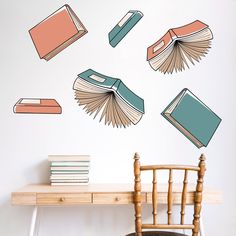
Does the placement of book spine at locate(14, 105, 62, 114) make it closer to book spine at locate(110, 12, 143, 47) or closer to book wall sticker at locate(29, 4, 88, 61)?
book wall sticker at locate(29, 4, 88, 61)

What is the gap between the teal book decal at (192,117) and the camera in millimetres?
2447

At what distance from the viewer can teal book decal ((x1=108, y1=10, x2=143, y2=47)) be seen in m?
2.47

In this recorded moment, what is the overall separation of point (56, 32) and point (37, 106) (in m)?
0.54

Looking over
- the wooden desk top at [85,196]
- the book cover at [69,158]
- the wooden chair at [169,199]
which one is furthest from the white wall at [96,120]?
the wooden chair at [169,199]

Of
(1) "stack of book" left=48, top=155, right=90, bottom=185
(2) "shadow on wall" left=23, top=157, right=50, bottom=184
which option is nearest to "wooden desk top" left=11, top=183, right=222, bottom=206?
(1) "stack of book" left=48, top=155, right=90, bottom=185

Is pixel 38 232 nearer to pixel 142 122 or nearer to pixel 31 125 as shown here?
pixel 31 125

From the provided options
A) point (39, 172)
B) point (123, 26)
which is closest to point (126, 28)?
point (123, 26)

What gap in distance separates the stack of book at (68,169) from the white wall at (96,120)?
0.55 feet

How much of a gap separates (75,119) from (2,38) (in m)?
0.77

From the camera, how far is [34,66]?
2436 millimetres

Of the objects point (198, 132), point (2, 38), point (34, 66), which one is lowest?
point (198, 132)

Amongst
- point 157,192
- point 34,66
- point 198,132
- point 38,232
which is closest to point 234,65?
point 198,132

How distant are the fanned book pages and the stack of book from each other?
2.80 ft

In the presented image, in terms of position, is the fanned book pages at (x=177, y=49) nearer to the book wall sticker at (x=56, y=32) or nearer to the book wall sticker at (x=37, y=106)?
the book wall sticker at (x=56, y=32)
